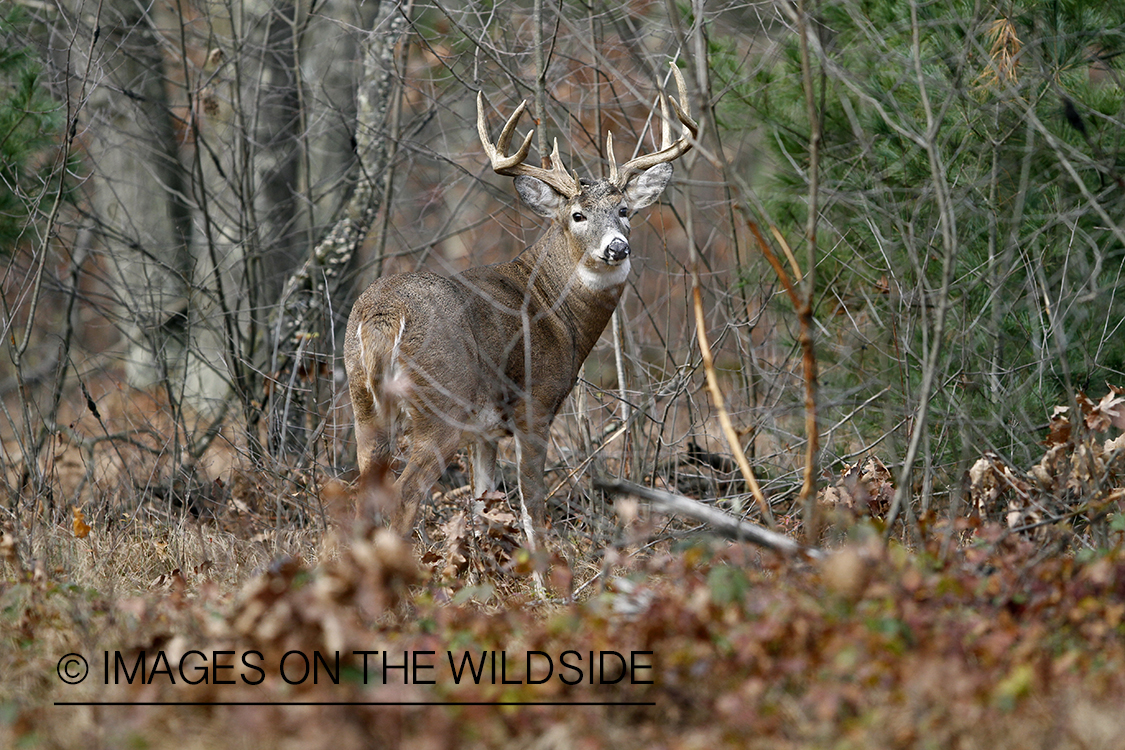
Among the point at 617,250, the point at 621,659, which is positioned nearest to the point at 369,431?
the point at 617,250

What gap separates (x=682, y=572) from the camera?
340 cm

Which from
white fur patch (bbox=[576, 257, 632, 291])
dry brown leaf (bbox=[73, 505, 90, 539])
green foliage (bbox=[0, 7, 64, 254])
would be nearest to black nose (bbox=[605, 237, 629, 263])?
white fur patch (bbox=[576, 257, 632, 291])

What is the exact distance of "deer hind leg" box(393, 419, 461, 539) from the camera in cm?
530

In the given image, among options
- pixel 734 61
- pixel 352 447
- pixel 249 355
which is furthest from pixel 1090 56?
pixel 249 355

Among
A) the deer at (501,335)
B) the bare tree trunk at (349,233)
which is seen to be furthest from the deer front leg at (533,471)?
the bare tree trunk at (349,233)

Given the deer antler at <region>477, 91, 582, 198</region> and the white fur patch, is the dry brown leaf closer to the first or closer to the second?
the deer antler at <region>477, 91, 582, 198</region>

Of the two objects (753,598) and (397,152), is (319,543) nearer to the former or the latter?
(753,598)

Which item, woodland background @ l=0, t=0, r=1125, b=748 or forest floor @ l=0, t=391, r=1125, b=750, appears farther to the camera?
woodland background @ l=0, t=0, r=1125, b=748

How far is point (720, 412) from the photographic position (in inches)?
159

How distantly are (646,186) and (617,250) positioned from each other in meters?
0.65

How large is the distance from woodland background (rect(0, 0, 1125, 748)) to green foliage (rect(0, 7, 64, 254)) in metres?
0.03

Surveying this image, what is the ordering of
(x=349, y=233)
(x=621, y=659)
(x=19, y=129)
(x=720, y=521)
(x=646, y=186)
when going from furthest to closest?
(x=349, y=233)
(x=19, y=129)
(x=646, y=186)
(x=720, y=521)
(x=621, y=659)

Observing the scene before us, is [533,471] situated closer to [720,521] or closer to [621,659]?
[720,521]

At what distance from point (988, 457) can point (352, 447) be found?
4.11m
